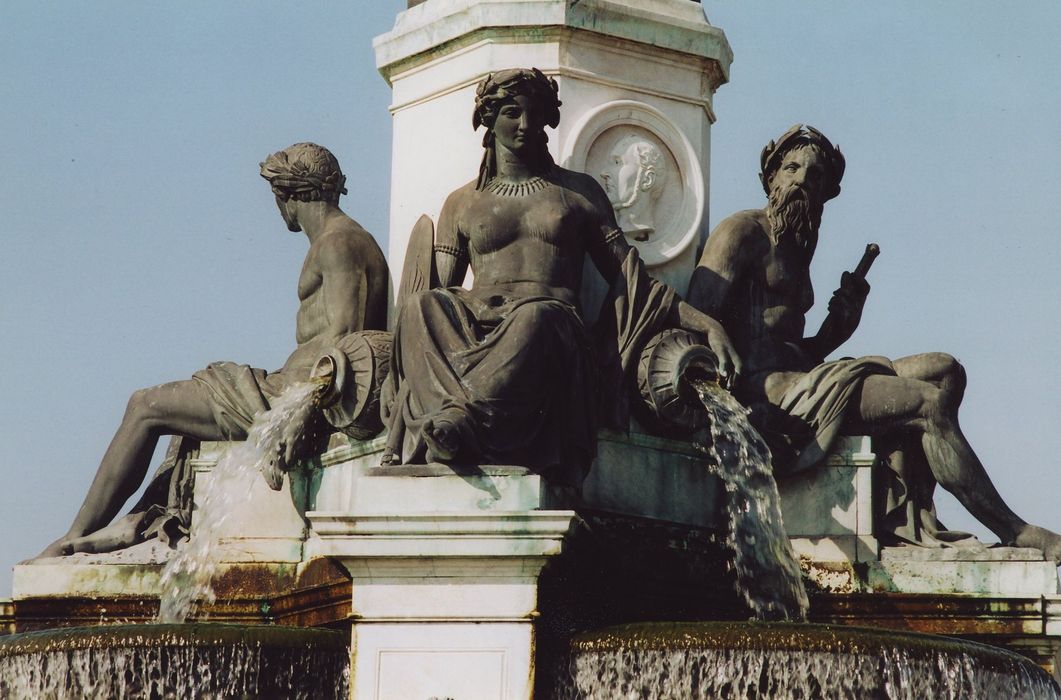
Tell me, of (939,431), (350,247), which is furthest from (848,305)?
(350,247)

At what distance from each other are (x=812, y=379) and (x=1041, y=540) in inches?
72.4

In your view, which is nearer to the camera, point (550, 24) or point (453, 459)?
point (453, 459)

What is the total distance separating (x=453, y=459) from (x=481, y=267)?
1983 mm

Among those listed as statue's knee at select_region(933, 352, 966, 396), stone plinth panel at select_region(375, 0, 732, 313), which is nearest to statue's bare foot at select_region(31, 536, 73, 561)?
stone plinth panel at select_region(375, 0, 732, 313)

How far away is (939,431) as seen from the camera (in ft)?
60.3

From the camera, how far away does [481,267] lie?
1745cm

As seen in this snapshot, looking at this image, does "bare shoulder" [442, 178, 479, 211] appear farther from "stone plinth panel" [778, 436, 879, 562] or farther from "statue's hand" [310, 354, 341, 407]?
"stone plinth panel" [778, 436, 879, 562]

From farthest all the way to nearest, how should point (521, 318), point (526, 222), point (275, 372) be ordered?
point (275, 372) < point (526, 222) < point (521, 318)

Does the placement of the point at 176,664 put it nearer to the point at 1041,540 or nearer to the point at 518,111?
the point at 518,111

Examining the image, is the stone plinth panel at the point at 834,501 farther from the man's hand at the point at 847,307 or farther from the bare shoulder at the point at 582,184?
the bare shoulder at the point at 582,184

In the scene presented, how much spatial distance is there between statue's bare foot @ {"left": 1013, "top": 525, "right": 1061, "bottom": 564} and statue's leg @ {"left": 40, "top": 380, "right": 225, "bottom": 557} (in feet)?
18.4

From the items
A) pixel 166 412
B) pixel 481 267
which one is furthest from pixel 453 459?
pixel 166 412

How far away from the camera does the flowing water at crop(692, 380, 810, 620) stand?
17.4 metres

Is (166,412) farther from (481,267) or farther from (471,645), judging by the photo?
(471,645)
